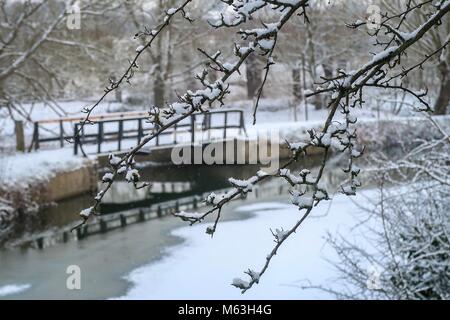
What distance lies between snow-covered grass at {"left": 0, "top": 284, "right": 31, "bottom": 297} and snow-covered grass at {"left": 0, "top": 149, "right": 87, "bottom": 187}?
4560mm

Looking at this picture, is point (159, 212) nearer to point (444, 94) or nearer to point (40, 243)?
point (40, 243)

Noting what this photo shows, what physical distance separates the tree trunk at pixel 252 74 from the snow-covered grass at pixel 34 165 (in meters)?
13.1

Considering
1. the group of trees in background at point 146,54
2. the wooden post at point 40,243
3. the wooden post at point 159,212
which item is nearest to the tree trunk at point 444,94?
the group of trees in background at point 146,54

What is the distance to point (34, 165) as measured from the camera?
14617 mm

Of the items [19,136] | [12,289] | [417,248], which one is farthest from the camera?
[19,136]

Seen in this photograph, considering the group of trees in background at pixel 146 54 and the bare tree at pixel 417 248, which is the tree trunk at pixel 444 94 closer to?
the group of trees in background at pixel 146 54

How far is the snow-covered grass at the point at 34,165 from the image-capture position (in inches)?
541

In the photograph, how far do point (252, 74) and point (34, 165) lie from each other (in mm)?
15857

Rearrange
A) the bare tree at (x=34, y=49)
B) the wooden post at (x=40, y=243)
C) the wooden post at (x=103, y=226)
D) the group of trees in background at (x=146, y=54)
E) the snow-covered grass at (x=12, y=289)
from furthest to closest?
1. the group of trees in background at (x=146, y=54)
2. the bare tree at (x=34, y=49)
3. the wooden post at (x=103, y=226)
4. the wooden post at (x=40, y=243)
5. the snow-covered grass at (x=12, y=289)

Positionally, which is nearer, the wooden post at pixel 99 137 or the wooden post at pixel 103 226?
the wooden post at pixel 103 226

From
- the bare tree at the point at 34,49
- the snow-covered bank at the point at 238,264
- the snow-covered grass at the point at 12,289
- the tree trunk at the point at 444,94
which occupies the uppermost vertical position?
the bare tree at the point at 34,49

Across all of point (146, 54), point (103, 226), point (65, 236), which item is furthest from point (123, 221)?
point (146, 54)
